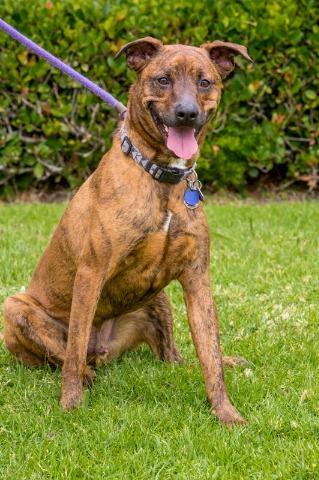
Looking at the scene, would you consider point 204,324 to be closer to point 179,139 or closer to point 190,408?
point 190,408

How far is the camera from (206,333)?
422 cm

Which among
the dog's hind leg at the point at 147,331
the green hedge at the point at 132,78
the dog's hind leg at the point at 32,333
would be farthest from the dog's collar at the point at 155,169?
the green hedge at the point at 132,78

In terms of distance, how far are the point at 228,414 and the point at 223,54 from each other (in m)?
1.70

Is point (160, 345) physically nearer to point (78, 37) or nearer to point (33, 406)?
point (33, 406)

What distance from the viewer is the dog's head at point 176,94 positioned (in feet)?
12.8

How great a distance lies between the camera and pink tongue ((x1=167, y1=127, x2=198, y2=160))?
3.93m

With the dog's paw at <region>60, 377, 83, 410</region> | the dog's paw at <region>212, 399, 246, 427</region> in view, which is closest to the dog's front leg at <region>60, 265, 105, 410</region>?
the dog's paw at <region>60, 377, 83, 410</region>

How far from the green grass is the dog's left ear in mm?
1530

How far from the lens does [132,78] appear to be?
885 centimetres

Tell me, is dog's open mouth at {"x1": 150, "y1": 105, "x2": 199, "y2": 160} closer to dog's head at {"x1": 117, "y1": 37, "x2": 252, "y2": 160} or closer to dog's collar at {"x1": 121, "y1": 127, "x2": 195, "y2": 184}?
dog's head at {"x1": 117, "y1": 37, "x2": 252, "y2": 160}

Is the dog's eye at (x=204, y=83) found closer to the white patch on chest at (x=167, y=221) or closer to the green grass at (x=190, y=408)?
the white patch on chest at (x=167, y=221)

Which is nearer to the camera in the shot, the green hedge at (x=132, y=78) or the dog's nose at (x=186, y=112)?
the dog's nose at (x=186, y=112)

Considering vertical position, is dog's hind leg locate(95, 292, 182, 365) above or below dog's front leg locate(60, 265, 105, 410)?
below

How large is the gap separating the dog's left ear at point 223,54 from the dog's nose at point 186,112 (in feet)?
Result: 1.72
